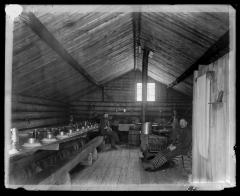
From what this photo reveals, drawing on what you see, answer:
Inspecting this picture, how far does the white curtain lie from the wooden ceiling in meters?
0.86

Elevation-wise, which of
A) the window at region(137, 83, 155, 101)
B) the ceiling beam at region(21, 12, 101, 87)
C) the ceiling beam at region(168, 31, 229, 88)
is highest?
the ceiling beam at region(21, 12, 101, 87)

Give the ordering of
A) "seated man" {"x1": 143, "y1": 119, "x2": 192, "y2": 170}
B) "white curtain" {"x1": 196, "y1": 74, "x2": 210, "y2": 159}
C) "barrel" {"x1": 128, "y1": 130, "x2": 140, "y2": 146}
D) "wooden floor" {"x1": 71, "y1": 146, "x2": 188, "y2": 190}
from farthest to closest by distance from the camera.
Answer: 1. "barrel" {"x1": 128, "y1": 130, "x2": 140, "y2": 146}
2. "seated man" {"x1": 143, "y1": 119, "x2": 192, "y2": 170}
3. "wooden floor" {"x1": 71, "y1": 146, "x2": 188, "y2": 190}
4. "white curtain" {"x1": 196, "y1": 74, "x2": 210, "y2": 159}

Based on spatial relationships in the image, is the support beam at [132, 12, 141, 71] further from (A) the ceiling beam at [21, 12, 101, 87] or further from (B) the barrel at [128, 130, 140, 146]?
(B) the barrel at [128, 130, 140, 146]

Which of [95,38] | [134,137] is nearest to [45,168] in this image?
[95,38]

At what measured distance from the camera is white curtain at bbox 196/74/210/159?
18.0 ft

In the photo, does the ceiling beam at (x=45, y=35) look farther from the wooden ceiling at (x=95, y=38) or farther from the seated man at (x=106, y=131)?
the seated man at (x=106, y=131)

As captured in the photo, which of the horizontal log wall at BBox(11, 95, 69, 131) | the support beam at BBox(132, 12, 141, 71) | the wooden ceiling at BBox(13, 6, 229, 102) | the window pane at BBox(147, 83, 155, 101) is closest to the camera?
the wooden ceiling at BBox(13, 6, 229, 102)

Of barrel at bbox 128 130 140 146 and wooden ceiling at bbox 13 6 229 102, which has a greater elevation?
wooden ceiling at bbox 13 6 229 102

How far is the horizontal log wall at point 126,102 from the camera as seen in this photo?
1636cm

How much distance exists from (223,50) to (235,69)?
9.99 ft

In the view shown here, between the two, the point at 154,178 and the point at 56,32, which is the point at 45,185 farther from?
the point at 154,178

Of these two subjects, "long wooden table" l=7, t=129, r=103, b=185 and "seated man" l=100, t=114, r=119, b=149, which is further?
"seated man" l=100, t=114, r=119, b=149

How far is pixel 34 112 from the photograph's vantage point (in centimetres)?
1038

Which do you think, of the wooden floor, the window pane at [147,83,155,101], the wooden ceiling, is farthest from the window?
the wooden floor
